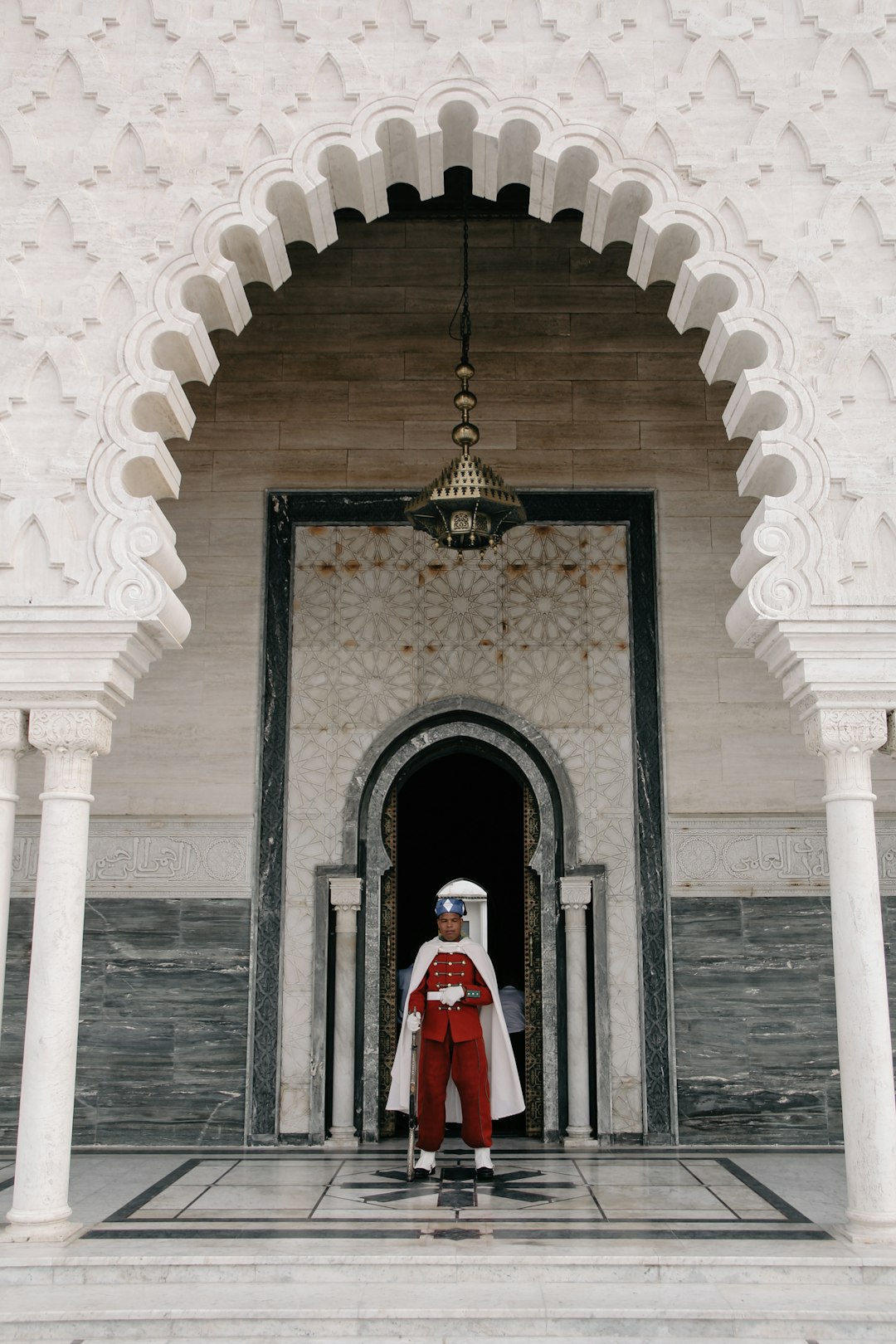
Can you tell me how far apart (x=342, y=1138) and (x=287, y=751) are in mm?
1762

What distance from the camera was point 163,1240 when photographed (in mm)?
3740

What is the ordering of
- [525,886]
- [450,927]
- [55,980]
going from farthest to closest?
[525,886] → [450,927] → [55,980]

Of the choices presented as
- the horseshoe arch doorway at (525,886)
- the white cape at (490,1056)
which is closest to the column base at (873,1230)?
the white cape at (490,1056)

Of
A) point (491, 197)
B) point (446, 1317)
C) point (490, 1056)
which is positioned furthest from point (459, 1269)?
Result: point (491, 197)

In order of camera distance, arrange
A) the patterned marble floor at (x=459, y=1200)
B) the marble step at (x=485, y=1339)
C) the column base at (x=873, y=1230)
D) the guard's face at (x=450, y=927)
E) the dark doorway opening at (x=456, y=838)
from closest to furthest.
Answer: the marble step at (x=485, y=1339), the column base at (x=873, y=1230), the patterned marble floor at (x=459, y=1200), the guard's face at (x=450, y=927), the dark doorway opening at (x=456, y=838)

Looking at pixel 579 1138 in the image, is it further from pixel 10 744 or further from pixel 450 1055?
pixel 10 744

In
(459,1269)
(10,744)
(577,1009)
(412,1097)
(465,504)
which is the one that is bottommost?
(459,1269)

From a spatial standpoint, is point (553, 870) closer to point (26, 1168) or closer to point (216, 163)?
point (26, 1168)

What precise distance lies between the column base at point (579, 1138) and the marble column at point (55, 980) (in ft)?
8.17

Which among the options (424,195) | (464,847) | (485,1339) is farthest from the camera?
(464,847)

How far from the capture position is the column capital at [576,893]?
5.80 metres

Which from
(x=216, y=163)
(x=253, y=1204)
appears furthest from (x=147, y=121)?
(x=253, y=1204)

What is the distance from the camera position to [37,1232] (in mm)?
3645

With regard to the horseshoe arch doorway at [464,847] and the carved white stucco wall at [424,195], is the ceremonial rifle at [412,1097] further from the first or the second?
the horseshoe arch doorway at [464,847]
